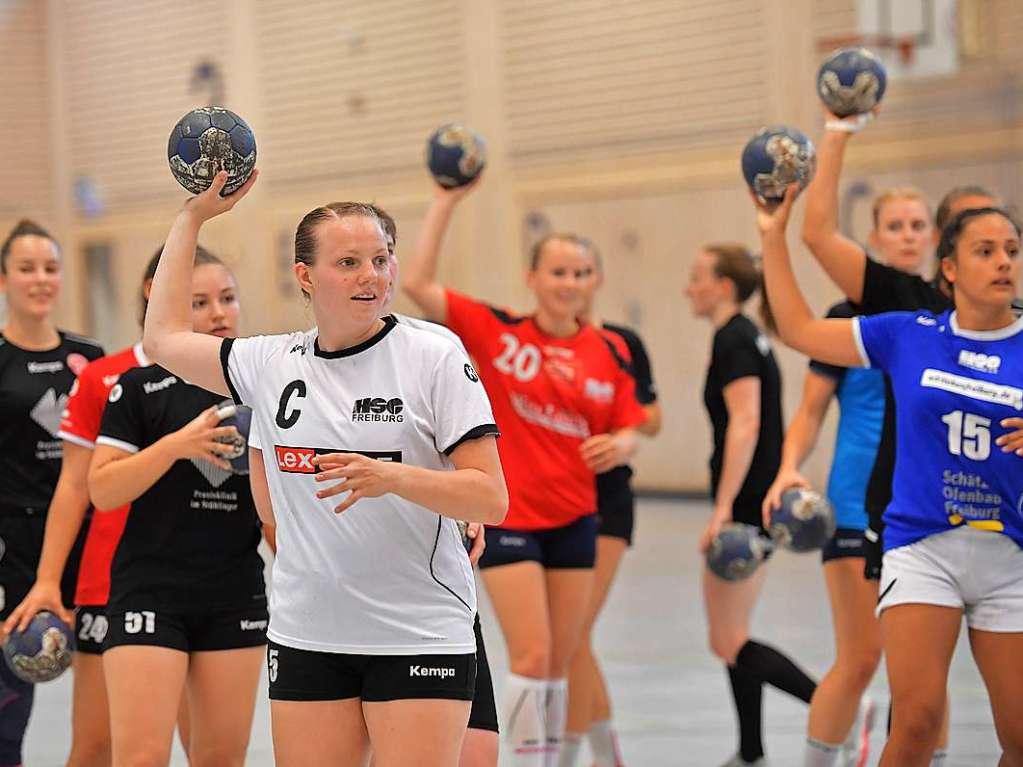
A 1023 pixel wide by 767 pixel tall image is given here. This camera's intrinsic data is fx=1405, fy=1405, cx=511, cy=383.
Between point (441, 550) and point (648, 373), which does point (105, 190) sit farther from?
point (441, 550)

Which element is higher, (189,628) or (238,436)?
(238,436)

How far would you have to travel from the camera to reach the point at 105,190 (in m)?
18.6

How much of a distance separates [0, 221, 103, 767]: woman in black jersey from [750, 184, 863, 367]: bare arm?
93.8 inches

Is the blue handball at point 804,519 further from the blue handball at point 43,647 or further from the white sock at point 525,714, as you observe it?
the blue handball at point 43,647

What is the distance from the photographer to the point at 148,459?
3637mm

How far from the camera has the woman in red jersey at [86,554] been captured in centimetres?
400

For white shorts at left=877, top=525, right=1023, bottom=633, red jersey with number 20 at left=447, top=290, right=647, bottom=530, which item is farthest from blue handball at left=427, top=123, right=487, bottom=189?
white shorts at left=877, top=525, right=1023, bottom=633

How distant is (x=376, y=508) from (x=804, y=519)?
210 cm

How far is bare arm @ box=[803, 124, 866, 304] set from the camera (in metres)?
4.14

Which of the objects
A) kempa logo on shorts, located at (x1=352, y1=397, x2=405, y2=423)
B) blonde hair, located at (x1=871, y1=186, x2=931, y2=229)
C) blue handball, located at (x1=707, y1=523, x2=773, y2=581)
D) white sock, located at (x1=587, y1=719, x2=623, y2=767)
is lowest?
white sock, located at (x1=587, y1=719, x2=623, y2=767)

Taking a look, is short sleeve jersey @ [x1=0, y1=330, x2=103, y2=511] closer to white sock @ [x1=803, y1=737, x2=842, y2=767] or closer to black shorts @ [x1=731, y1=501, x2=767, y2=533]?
black shorts @ [x1=731, y1=501, x2=767, y2=533]

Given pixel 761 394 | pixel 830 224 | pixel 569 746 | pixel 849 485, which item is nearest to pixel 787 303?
pixel 830 224

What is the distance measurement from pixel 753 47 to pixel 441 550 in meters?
10.7

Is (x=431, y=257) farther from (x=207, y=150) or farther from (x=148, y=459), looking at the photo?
(x=207, y=150)
